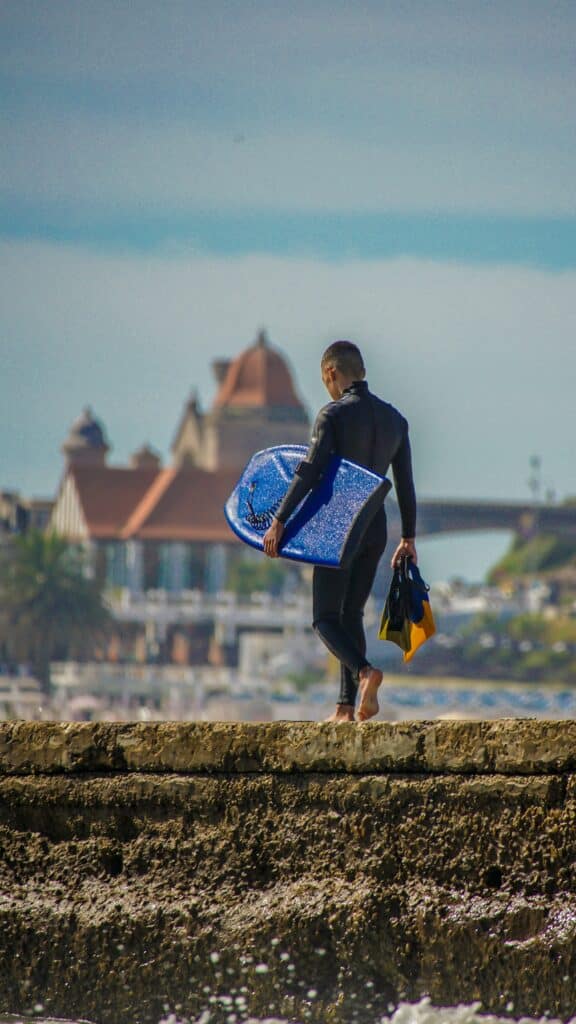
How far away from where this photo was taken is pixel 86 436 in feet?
518

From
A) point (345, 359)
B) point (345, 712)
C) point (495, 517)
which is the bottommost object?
point (345, 712)

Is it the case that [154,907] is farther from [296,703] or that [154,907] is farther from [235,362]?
[235,362]

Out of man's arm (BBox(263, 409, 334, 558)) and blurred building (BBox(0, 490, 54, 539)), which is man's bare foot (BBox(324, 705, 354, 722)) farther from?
blurred building (BBox(0, 490, 54, 539))

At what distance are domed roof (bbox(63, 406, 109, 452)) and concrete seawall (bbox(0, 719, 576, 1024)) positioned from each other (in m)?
155

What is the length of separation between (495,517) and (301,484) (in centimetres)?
13820

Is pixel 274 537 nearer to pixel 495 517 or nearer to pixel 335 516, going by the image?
pixel 335 516

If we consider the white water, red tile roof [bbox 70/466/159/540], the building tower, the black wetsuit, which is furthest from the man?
the building tower

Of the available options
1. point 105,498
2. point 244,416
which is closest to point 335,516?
point 105,498

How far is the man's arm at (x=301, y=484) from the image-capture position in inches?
147

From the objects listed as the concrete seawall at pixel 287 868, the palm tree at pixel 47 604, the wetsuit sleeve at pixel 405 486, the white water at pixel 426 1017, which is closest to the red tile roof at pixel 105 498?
the palm tree at pixel 47 604

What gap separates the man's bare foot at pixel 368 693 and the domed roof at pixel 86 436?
154200mm

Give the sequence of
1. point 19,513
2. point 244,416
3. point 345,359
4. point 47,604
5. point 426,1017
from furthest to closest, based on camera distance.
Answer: point 244,416, point 19,513, point 47,604, point 345,359, point 426,1017

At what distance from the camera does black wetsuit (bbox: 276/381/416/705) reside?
3.76 meters

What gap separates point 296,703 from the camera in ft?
300
